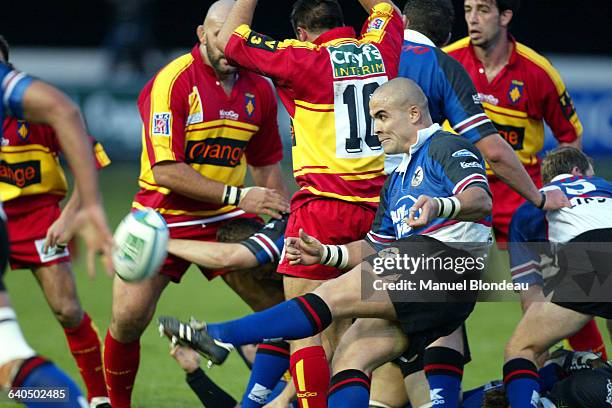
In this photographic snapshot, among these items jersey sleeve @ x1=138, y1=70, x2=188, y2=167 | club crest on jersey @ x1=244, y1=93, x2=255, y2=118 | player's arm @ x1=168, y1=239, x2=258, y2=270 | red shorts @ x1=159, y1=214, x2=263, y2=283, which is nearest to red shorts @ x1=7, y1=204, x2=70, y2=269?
red shorts @ x1=159, y1=214, x2=263, y2=283

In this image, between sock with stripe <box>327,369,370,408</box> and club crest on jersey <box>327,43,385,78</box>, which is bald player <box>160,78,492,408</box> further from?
club crest on jersey <box>327,43,385,78</box>

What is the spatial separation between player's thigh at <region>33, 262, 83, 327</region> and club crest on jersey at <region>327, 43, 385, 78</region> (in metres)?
2.19

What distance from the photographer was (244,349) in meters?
7.14

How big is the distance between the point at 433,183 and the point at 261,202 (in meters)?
1.37

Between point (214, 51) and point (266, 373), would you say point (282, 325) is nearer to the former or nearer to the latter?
point (266, 373)

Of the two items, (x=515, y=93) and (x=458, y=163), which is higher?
(x=458, y=163)

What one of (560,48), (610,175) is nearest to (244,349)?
(610,175)

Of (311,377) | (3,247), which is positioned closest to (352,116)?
(311,377)

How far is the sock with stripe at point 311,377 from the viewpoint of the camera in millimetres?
5281

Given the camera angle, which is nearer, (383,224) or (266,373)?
(383,224)

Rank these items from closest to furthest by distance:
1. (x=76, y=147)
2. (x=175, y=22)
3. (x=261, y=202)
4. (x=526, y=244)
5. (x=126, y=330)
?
(x=76, y=147) < (x=261, y=202) < (x=126, y=330) < (x=526, y=244) < (x=175, y=22)

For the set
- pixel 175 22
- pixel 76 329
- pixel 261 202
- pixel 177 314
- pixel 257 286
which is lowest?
pixel 175 22

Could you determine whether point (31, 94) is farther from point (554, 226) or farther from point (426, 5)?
point (554, 226)

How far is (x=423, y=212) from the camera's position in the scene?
4.53 meters
